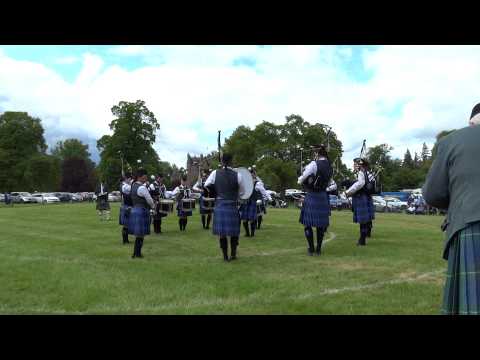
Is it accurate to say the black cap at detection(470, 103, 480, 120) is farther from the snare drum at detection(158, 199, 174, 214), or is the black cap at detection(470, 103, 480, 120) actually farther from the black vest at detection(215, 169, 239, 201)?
the snare drum at detection(158, 199, 174, 214)

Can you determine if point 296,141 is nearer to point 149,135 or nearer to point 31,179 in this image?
point 149,135

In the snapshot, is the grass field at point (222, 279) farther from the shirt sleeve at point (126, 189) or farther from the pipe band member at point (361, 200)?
the shirt sleeve at point (126, 189)

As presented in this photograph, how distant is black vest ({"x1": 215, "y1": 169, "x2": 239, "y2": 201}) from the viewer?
8.41 meters

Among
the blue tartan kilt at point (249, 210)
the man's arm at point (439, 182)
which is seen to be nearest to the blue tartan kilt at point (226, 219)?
the blue tartan kilt at point (249, 210)

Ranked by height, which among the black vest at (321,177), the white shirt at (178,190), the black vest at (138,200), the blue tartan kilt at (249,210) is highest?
the black vest at (321,177)

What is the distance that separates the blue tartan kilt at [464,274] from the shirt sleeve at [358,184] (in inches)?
276

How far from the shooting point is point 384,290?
223 inches

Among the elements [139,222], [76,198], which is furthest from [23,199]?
[139,222]

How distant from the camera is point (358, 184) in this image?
1033 centimetres

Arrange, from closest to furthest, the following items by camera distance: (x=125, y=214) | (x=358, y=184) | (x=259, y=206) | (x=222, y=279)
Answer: (x=222, y=279) → (x=358, y=184) → (x=125, y=214) → (x=259, y=206)

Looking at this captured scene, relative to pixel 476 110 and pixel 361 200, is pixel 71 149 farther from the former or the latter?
pixel 476 110

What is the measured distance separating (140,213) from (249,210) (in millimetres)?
4350

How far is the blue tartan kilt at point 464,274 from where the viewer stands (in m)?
3.08

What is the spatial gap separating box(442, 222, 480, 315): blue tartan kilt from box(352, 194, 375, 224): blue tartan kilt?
23.6ft
